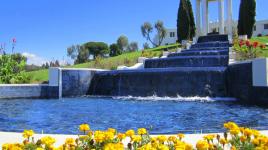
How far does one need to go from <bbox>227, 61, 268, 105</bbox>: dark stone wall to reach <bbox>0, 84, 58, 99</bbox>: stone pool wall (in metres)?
8.34

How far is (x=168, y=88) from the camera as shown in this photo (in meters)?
16.2

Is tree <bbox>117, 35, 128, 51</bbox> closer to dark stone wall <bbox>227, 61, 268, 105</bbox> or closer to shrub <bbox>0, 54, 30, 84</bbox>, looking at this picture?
shrub <bbox>0, 54, 30, 84</bbox>

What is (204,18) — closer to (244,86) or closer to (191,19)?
(191,19)

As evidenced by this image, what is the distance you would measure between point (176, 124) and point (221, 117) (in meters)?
1.54

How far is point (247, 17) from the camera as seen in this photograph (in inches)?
1138

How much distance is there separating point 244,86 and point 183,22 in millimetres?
18399

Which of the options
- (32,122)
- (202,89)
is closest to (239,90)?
(202,89)

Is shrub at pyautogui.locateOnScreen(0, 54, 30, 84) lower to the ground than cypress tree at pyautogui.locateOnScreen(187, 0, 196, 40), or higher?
lower

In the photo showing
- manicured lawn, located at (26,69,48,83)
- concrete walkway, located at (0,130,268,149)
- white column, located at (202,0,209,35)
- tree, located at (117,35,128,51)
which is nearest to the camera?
concrete walkway, located at (0,130,268,149)

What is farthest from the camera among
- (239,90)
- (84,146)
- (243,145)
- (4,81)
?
(4,81)

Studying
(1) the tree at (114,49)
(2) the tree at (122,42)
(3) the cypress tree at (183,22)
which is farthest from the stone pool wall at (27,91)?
(2) the tree at (122,42)

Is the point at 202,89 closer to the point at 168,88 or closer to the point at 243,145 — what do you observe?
the point at 168,88

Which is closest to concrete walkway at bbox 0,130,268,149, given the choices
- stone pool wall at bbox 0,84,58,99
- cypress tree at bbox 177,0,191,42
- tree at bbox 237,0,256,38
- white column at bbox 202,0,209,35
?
stone pool wall at bbox 0,84,58,99

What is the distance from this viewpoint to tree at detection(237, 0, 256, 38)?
94.8ft
